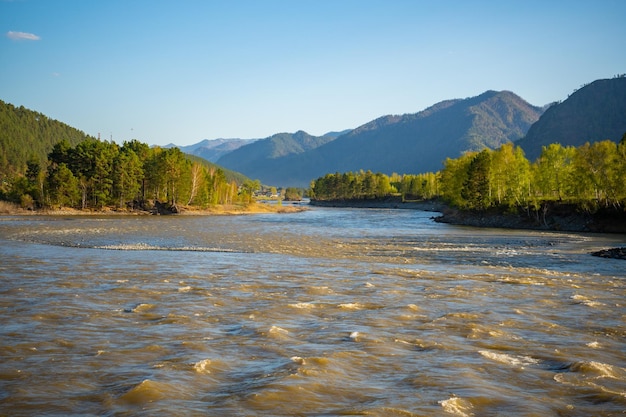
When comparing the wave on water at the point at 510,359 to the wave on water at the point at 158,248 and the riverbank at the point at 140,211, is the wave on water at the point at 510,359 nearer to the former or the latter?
the wave on water at the point at 158,248

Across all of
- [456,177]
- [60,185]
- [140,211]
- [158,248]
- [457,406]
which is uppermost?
[456,177]

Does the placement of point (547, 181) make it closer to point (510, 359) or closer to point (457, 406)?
point (510, 359)

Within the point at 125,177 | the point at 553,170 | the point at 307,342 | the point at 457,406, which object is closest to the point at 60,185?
the point at 125,177

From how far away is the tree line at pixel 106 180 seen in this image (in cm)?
9962

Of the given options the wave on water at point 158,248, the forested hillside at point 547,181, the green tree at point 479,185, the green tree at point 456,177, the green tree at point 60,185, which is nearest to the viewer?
the wave on water at point 158,248

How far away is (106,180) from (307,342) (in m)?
107

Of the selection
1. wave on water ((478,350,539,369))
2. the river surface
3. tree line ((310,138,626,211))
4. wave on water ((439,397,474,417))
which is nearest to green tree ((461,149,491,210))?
tree line ((310,138,626,211))

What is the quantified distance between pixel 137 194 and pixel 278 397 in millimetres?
121001

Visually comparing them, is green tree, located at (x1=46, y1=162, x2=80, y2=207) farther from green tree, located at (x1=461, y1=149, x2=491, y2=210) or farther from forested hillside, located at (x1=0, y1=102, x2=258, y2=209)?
green tree, located at (x1=461, y1=149, x2=491, y2=210)

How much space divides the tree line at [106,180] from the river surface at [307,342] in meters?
86.5

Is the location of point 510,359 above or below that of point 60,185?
below

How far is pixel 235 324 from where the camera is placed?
12883 millimetres

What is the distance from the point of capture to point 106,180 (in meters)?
106

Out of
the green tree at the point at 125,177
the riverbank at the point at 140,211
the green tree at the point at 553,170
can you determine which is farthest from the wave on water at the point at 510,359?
the green tree at the point at 125,177
